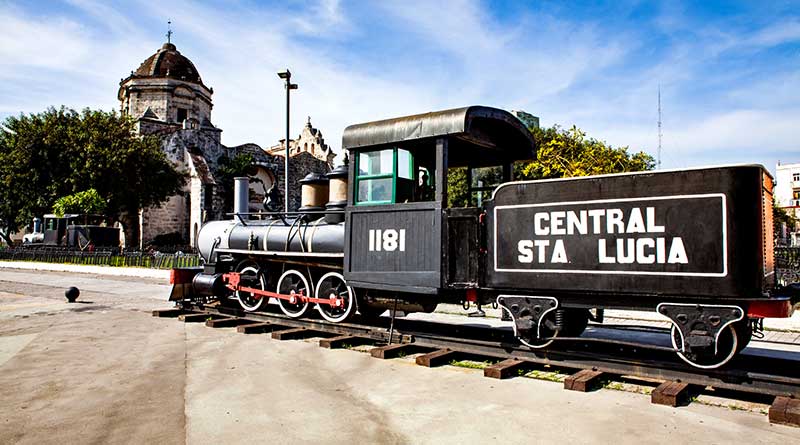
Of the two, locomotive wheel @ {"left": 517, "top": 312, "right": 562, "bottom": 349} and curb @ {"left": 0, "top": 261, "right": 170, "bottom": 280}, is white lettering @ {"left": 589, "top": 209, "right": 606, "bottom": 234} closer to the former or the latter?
locomotive wheel @ {"left": 517, "top": 312, "right": 562, "bottom": 349}

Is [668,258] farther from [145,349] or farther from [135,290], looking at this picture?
[135,290]

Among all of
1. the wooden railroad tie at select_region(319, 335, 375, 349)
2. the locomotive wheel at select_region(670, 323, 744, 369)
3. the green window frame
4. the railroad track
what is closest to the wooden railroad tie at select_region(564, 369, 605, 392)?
the railroad track

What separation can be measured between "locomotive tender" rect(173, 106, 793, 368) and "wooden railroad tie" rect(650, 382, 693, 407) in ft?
1.01

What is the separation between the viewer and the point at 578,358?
6.02 metres

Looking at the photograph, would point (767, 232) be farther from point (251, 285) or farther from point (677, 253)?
point (251, 285)

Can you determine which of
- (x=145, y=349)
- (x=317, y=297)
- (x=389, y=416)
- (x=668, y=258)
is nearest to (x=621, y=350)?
(x=668, y=258)

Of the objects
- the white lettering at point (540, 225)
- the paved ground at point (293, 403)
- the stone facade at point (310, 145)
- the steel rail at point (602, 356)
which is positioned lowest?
the paved ground at point (293, 403)

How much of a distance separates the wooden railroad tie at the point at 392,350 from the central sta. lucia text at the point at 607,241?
6.71 feet

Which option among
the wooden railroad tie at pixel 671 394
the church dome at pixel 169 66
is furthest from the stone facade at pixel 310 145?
the wooden railroad tie at pixel 671 394

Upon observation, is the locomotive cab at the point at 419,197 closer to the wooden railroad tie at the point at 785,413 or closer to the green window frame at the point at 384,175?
the green window frame at the point at 384,175

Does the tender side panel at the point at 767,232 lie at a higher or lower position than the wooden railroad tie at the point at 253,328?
higher

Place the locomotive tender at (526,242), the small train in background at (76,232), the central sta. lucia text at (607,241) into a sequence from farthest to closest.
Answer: the small train in background at (76,232) < the central sta. lucia text at (607,241) < the locomotive tender at (526,242)

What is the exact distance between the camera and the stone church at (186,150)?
3881 centimetres

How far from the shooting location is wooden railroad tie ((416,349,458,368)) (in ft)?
21.2
